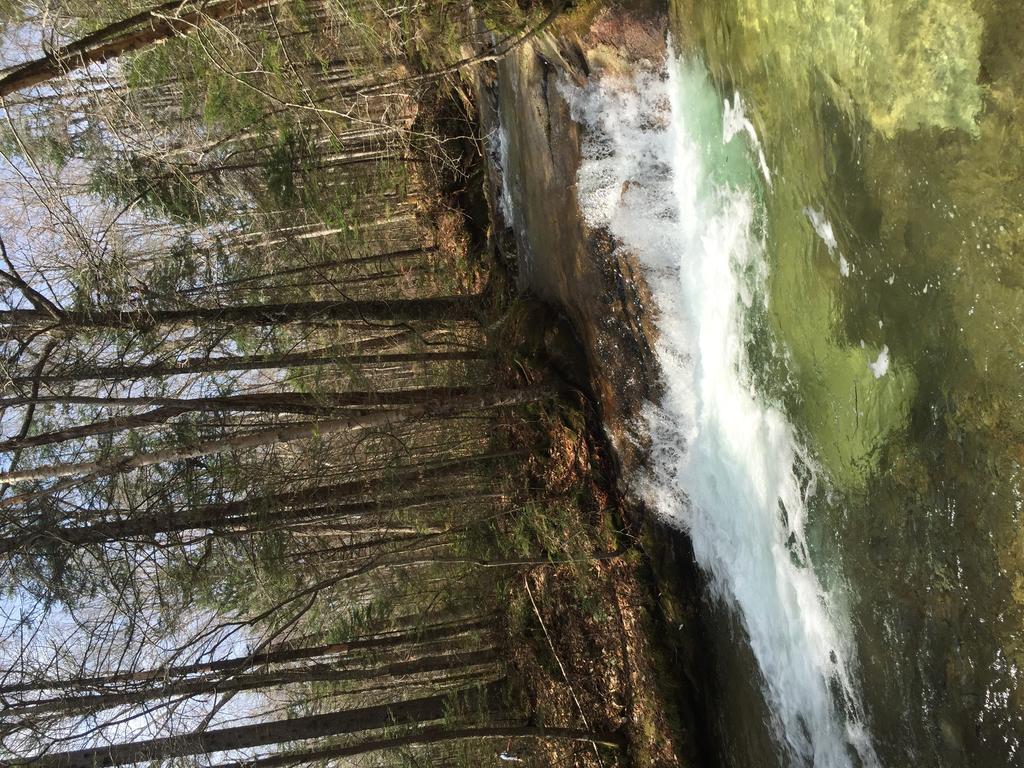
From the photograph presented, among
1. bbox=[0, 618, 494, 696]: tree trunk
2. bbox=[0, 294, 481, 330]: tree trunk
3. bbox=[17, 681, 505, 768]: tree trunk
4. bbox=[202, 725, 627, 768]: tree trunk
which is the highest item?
bbox=[0, 294, 481, 330]: tree trunk

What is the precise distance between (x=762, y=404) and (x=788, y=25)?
6.16ft

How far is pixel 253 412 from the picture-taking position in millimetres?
6234

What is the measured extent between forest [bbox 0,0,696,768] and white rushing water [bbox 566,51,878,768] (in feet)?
2.32

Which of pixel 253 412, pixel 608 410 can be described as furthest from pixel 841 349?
pixel 253 412

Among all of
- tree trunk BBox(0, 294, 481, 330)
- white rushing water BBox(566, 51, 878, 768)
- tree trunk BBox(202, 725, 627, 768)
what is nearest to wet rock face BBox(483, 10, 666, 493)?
white rushing water BBox(566, 51, 878, 768)

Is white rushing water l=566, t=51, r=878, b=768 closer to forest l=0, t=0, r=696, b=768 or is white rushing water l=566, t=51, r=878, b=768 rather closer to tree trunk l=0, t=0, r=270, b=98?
forest l=0, t=0, r=696, b=768

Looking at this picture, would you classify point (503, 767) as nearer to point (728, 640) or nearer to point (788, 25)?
point (728, 640)

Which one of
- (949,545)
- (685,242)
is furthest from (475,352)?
(949,545)

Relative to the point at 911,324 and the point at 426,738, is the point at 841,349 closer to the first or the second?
the point at 911,324

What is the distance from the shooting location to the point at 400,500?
20.4 feet

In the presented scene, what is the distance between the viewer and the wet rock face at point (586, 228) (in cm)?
441

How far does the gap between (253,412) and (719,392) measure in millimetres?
4011

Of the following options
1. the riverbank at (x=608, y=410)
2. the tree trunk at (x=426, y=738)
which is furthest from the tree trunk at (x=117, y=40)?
the tree trunk at (x=426, y=738)

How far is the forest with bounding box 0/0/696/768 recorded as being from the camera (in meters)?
4.88
